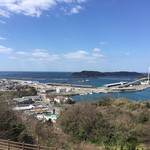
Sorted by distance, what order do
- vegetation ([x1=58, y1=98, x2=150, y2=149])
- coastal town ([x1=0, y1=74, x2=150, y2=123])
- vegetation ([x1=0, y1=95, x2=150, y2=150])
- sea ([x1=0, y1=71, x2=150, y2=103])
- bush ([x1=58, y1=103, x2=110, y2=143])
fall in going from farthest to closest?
sea ([x1=0, y1=71, x2=150, y2=103])
coastal town ([x1=0, y1=74, x2=150, y2=123])
bush ([x1=58, y1=103, x2=110, y2=143])
vegetation ([x1=58, y1=98, x2=150, y2=149])
vegetation ([x1=0, y1=95, x2=150, y2=150])

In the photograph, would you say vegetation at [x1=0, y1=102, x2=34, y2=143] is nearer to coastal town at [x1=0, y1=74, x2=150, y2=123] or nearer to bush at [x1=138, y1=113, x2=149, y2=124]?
coastal town at [x1=0, y1=74, x2=150, y2=123]

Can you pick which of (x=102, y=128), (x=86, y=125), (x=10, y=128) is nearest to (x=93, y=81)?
(x=86, y=125)

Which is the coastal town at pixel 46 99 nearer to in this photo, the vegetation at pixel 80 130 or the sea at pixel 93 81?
the vegetation at pixel 80 130

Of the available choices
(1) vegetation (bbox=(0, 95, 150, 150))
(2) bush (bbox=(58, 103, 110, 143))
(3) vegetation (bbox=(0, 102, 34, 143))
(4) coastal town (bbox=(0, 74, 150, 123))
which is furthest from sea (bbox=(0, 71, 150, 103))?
(3) vegetation (bbox=(0, 102, 34, 143))

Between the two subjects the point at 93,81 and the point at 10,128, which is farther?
the point at 93,81

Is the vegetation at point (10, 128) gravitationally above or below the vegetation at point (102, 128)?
above

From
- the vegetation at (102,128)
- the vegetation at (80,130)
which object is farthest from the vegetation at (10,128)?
the vegetation at (102,128)

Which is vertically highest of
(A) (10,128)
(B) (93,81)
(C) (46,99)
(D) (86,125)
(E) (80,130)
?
(A) (10,128)

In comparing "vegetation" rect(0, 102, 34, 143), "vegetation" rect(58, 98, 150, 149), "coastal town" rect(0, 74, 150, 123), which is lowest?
"coastal town" rect(0, 74, 150, 123)

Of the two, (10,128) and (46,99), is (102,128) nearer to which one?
(10,128)

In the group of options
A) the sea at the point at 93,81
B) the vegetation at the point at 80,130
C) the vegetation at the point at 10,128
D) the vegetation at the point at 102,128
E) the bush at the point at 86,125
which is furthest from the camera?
the sea at the point at 93,81

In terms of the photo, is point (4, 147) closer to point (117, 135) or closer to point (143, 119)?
point (117, 135)
